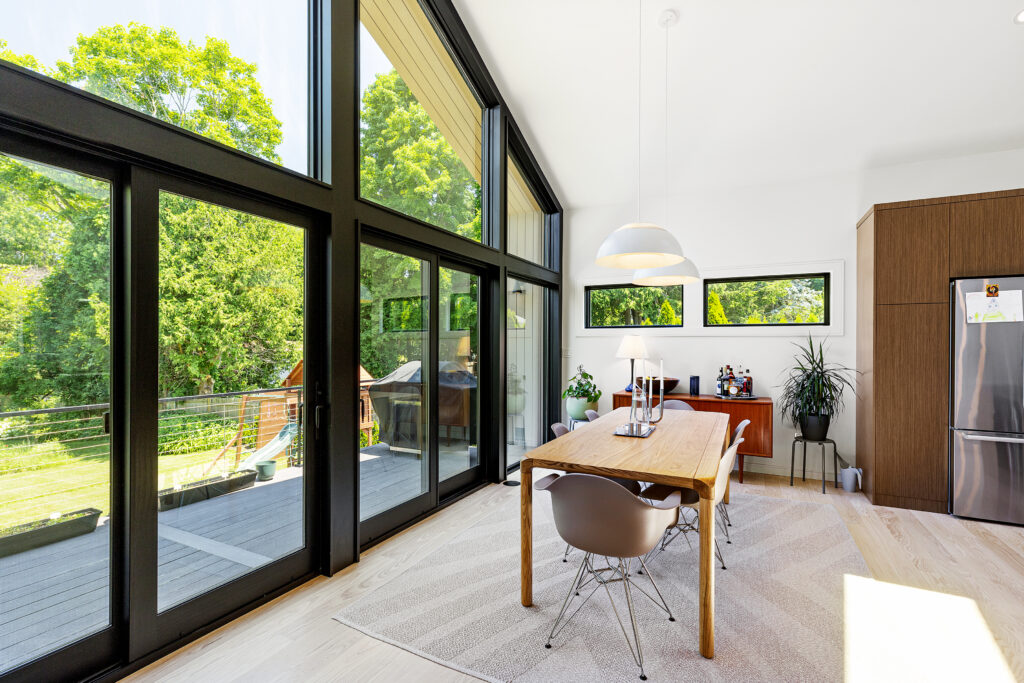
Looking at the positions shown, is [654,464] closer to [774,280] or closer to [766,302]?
[766,302]

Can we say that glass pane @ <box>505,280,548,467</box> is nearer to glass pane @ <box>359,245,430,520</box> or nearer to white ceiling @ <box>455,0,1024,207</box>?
glass pane @ <box>359,245,430,520</box>

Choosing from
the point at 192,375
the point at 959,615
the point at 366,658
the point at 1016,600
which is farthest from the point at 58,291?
the point at 1016,600

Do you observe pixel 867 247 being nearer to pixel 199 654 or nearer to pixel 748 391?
pixel 748 391

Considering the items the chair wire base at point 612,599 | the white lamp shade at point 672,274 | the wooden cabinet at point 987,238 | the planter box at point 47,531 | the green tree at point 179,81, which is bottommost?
the chair wire base at point 612,599

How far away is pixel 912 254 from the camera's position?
3697 mm

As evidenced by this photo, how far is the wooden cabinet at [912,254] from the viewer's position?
3605mm

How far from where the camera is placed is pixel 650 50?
3527 millimetres

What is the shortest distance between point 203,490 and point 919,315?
4883 mm

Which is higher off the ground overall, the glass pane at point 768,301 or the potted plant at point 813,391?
the glass pane at point 768,301

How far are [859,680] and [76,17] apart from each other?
382 centimetres

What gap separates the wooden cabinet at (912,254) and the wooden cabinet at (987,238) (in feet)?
0.21

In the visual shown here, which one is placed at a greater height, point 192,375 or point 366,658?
point 192,375

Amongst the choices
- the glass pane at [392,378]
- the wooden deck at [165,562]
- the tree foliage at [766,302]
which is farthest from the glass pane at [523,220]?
the wooden deck at [165,562]

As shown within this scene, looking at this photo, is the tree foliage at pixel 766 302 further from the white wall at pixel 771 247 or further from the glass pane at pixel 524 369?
the glass pane at pixel 524 369
